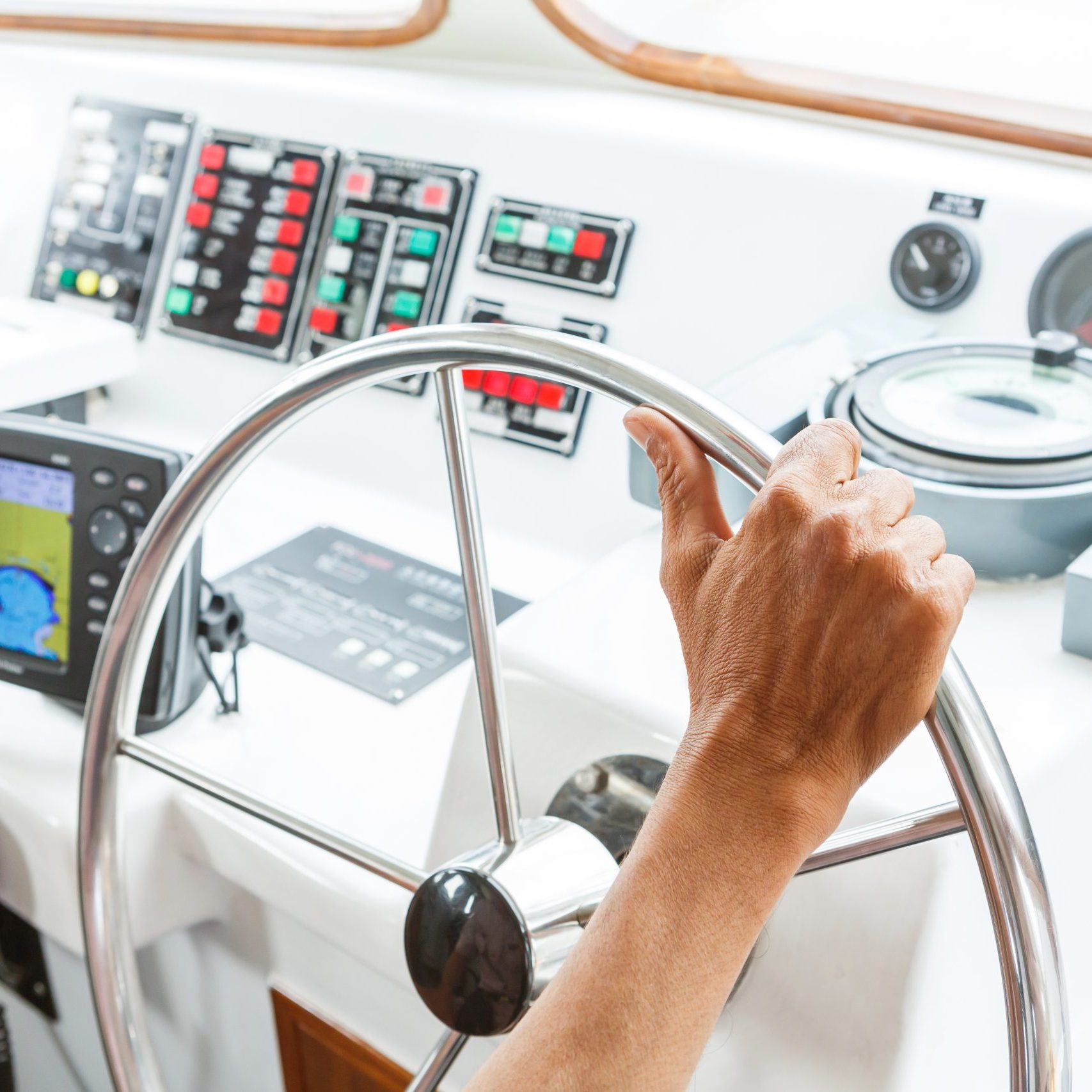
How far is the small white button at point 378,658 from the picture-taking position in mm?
1126

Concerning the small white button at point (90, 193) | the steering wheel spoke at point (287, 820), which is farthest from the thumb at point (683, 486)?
the small white button at point (90, 193)

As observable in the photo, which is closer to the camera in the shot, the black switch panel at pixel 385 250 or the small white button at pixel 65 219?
the black switch panel at pixel 385 250

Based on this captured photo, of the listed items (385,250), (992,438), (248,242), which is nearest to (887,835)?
(992,438)

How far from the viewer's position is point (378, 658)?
114 centimetres

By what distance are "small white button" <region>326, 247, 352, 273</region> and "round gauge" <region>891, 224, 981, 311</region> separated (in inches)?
26.9

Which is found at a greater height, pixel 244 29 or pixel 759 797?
pixel 244 29

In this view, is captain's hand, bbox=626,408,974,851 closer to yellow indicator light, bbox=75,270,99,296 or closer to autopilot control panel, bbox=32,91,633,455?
autopilot control panel, bbox=32,91,633,455

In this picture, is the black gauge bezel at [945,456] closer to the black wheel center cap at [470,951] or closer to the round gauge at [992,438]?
the round gauge at [992,438]

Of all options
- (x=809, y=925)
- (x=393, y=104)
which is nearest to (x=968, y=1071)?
(x=809, y=925)

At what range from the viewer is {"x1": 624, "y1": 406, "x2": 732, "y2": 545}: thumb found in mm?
532

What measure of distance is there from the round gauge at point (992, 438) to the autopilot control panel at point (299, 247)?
48cm

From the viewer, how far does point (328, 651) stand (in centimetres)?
115

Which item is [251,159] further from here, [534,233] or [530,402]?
[530,402]

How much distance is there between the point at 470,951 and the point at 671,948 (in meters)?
0.17
